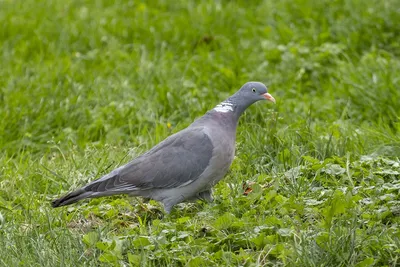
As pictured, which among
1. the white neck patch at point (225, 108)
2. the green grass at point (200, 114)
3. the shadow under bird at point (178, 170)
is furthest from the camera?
the white neck patch at point (225, 108)

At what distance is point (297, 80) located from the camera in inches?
300

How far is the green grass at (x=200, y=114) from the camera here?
436cm

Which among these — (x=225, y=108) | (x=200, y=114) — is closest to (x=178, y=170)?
(x=225, y=108)

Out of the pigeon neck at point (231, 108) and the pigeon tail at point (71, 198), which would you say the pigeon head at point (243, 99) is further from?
the pigeon tail at point (71, 198)

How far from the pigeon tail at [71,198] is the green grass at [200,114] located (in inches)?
4.1

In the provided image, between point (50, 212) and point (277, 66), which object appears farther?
point (277, 66)

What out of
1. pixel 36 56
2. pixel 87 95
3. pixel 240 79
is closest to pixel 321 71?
pixel 240 79

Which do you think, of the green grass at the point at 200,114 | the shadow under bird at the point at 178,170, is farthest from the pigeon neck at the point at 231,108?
the green grass at the point at 200,114

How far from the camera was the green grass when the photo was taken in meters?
4.36

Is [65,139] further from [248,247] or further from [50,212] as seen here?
[248,247]

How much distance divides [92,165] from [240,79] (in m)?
2.30

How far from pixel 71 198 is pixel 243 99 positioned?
50.7 inches

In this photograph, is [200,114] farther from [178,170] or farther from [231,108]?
[178,170]

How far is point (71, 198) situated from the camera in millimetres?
4926
